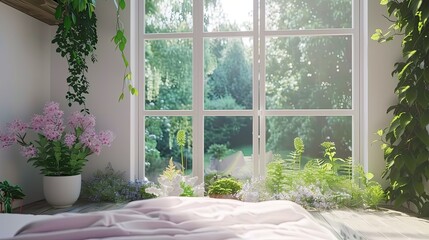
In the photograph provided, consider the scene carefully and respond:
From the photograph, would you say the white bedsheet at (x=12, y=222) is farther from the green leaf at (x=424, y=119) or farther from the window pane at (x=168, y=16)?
the window pane at (x=168, y=16)

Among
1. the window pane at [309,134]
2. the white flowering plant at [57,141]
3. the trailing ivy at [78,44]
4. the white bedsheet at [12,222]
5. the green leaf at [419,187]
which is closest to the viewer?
the white bedsheet at [12,222]

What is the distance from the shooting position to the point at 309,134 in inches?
182

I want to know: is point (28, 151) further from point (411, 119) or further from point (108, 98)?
point (411, 119)

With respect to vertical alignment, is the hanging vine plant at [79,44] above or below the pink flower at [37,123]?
above

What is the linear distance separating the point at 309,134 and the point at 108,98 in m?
2.26

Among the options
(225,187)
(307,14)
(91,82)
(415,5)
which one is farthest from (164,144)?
(415,5)

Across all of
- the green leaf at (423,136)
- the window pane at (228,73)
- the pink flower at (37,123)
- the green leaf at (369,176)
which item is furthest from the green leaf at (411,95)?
the pink flower at (37,123)

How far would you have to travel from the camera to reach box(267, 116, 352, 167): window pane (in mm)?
4574

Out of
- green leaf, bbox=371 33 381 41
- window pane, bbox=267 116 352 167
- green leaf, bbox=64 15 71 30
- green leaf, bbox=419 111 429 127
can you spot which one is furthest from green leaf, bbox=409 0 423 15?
green leaf, bbox=64 15 71 30

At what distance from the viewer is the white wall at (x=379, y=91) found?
4.27m

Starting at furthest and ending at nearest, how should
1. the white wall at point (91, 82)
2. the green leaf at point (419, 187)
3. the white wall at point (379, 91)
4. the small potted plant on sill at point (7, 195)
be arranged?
the white wall at point (379, 91) < the white wall at point (91, 82) < the green leaf at point (419, 187) < the small potted plant on sill at point (7, 195)

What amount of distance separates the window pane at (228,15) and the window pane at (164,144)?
3.65 ft

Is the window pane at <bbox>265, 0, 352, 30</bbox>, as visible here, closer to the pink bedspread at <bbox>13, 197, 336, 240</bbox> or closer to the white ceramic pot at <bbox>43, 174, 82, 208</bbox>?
the white ceramic pot at <bbox>43, 174, 82, 208</bbox>

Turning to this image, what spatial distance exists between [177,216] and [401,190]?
2.85m
